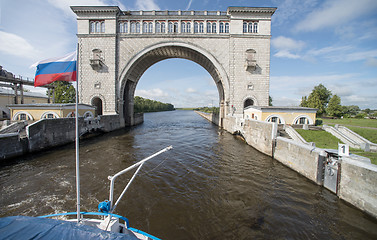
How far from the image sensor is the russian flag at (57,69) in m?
4.87

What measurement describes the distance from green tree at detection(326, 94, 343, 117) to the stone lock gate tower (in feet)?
80.9

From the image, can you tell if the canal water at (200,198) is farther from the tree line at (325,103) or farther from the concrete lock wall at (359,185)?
the tree line at (325,103)

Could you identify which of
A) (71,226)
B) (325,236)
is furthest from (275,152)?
(71,226)

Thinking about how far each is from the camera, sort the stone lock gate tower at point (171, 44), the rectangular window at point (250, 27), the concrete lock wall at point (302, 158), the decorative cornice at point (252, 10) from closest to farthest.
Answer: the concrete lock wall at point (302, 158), the decorative cornice at point (252, 10), the stone lock gate tower at point (171, 44), the rectangular window at point (250, 27)

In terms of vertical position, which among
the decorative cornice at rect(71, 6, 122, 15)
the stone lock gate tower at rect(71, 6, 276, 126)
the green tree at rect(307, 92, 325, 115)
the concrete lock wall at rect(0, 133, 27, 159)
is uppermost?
the decorative cornice at rect(71, 6, 122, 15)

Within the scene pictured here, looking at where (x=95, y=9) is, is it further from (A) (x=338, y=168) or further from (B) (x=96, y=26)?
(A) (x=338, y=168)

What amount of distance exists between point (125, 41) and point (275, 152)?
92.4ft

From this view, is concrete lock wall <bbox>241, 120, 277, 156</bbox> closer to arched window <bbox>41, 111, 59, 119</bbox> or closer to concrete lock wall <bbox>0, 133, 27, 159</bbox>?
concrete lock wall <bbox>0, 133, 27, 159</bbox>

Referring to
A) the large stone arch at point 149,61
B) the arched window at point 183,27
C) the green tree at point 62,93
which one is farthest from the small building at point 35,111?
the green tree at point 62,93

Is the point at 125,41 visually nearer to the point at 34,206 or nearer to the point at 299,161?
the point at 34,206

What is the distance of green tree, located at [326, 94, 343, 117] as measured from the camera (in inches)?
1538

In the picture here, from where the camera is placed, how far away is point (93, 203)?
642cm

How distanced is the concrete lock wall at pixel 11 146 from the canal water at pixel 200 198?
0.77 m

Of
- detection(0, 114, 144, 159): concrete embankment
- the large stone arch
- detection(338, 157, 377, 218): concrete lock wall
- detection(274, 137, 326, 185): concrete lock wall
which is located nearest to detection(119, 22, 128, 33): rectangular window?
the large stone arch
